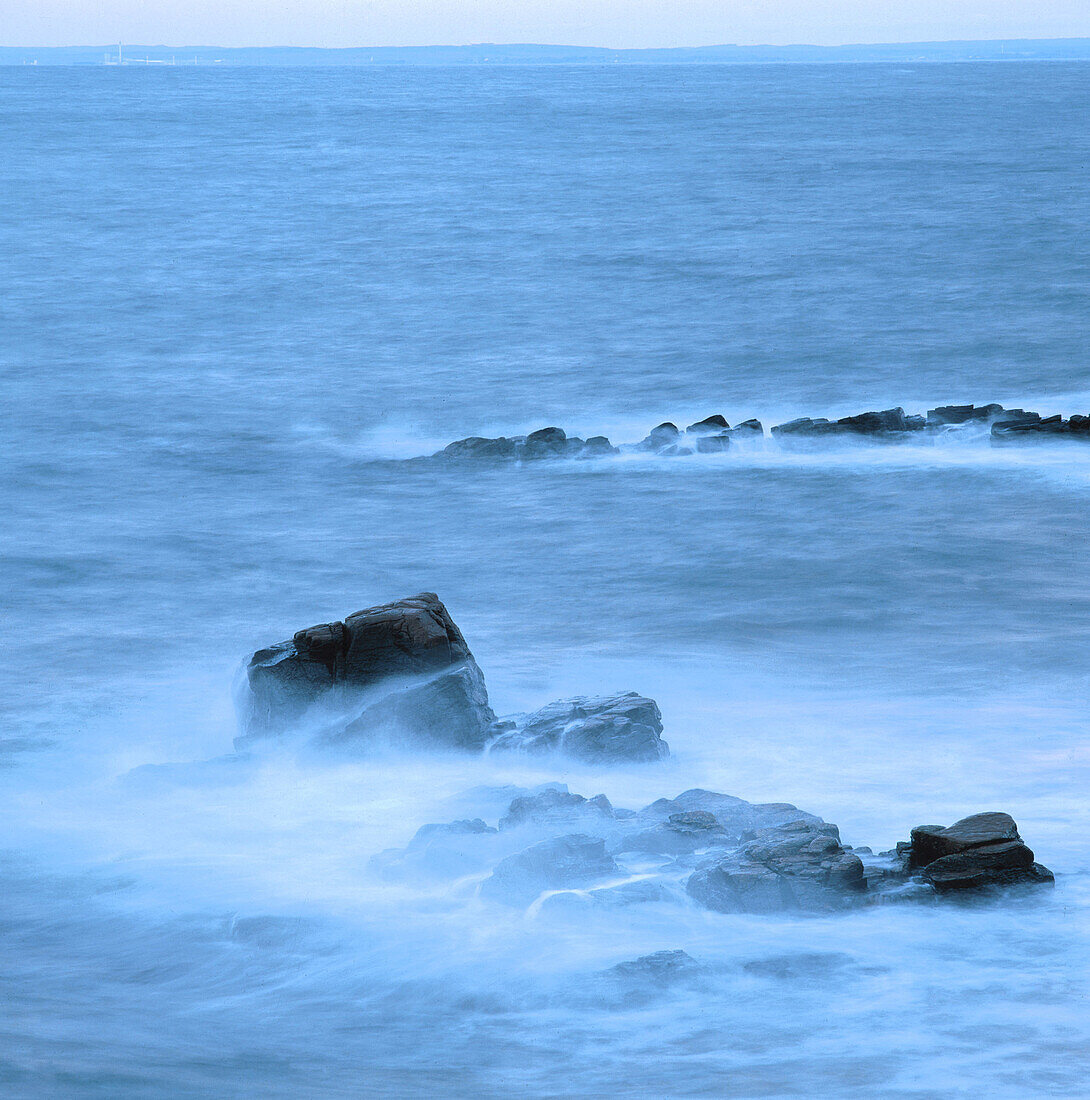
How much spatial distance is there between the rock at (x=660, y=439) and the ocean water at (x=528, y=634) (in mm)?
467

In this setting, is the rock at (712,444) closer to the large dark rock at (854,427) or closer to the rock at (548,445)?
the large dark rock at (854,427)

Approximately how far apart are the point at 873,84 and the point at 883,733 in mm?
148904

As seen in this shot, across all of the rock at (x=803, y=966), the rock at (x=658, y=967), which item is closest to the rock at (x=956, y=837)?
the rock at (x=803, y=966)

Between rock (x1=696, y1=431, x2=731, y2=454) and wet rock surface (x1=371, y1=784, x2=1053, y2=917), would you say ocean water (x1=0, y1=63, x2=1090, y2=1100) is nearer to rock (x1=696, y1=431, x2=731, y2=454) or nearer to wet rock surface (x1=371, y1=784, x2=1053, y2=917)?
wet rock surface (x1=371, y1=784, x2=1053, y2=917)

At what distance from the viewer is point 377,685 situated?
979cm

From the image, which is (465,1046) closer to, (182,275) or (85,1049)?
(85,1049)

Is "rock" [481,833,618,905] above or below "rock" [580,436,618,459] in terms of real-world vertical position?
below

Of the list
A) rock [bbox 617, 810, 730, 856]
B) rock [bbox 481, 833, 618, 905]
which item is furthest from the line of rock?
rock [bbox 481, 833, 618, 905]

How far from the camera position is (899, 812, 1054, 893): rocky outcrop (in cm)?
766

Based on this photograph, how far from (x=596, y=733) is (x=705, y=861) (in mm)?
1815

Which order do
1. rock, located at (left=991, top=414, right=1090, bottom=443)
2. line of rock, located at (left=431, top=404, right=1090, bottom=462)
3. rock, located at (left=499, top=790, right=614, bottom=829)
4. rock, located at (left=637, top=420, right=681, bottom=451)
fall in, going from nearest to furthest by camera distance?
rock, located at (left=499, top=790, right=614, bottom=829), rock, located at (left=991, top=414, right=1090, bottom=443), line of rock, located at (left=431, top=404, right=1090, bottom=462), rock, located at (left=637, top=420, right=681, bottom=451)

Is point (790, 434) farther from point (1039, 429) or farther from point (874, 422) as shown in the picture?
point (1039, 429)

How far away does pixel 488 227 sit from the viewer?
45.2 meters

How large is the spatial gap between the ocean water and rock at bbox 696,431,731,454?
0.96 feet
